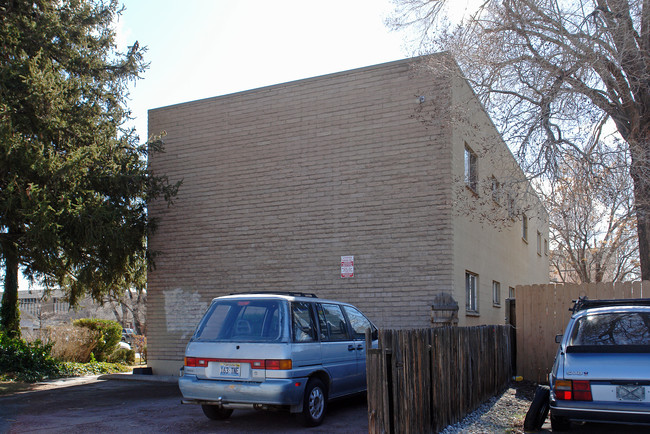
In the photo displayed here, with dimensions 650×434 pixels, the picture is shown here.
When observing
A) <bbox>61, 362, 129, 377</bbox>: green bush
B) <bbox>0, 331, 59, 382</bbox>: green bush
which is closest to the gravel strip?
<bbox>0, 331, 59, 382</bbox>: green bush

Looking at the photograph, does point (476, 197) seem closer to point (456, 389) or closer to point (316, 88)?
point (316, 88)

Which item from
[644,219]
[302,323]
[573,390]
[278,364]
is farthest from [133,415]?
[644,219]

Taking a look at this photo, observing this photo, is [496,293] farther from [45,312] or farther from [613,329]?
[45,312]

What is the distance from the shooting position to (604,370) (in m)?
6.78

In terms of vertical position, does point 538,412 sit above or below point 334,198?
below

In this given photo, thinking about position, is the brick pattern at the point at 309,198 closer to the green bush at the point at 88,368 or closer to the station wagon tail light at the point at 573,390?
the green bush at the point at 88,368

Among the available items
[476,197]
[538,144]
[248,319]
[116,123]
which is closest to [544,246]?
[476,197]

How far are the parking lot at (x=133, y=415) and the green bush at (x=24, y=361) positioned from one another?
2469mm

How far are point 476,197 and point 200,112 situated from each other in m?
7.48

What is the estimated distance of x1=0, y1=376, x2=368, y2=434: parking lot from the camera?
809 cm

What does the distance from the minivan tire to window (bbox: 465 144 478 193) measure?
690 centimetres

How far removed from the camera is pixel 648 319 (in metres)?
7.67

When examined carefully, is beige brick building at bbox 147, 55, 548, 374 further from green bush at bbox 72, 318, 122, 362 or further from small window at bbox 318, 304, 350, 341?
green bush at bbox 72, 318, 122, 362

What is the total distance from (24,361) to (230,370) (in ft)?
32.9
